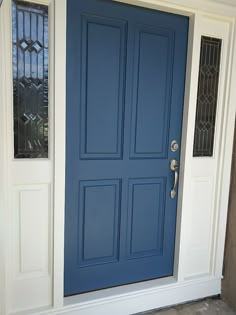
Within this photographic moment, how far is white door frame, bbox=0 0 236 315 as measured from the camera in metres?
1.49

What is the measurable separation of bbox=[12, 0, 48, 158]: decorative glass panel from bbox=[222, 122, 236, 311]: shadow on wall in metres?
1.37

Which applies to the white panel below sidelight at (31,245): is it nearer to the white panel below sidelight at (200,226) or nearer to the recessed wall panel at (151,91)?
the recessed wall panel at (151,91)

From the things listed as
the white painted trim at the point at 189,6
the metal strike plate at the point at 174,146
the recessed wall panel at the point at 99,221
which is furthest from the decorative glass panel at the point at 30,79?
the metal strike plate at the point at 174,146

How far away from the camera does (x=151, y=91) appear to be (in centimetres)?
182

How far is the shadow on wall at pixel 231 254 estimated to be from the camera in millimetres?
1998

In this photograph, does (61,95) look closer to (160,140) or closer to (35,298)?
(160,140)

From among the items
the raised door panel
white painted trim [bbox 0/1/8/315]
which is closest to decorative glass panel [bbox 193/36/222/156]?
the raised door panel

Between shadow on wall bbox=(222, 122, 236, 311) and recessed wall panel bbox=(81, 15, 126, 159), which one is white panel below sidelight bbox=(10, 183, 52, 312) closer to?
recessed wall panel bbox=(81, 15, 126, 159)

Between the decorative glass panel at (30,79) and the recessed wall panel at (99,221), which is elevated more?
the decorative glass panel at (30,79)

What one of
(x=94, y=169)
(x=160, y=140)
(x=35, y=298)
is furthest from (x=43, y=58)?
(x=35, y=298)

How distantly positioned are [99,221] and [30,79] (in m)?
0.98

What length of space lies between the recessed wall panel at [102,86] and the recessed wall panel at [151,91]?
0.11m

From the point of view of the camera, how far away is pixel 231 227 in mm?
2031

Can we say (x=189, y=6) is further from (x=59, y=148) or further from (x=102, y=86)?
(x=59, y=148)
